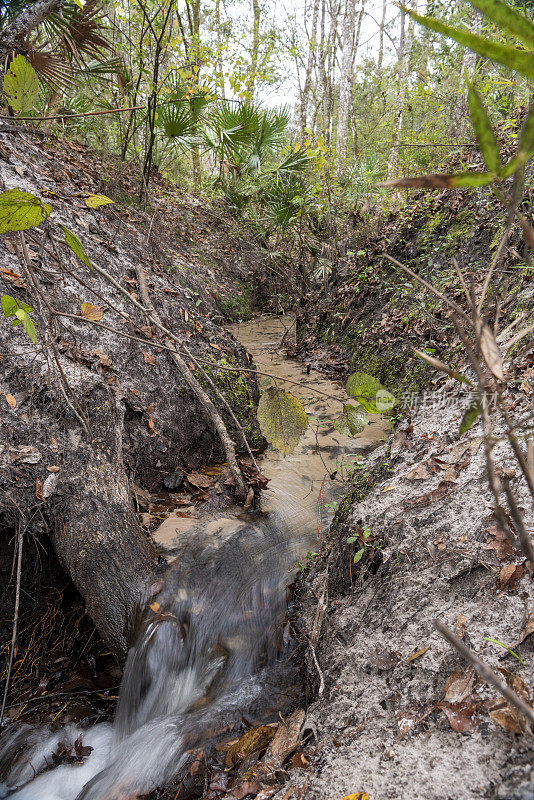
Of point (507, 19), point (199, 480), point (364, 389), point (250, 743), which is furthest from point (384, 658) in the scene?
point (199, 480)

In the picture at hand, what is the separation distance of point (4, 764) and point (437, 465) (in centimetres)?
266

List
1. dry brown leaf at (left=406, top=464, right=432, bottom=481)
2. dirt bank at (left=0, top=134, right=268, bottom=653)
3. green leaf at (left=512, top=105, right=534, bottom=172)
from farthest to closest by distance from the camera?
dirt bank at (left=0, top=134, right=268, bottom=653), dry brown leaf at (left=406, top=464, right=432, bottom=481), green leaf at (left=512, top=105, right=534, bottom=172)

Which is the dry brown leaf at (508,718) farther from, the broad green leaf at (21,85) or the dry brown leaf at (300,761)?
the broad green leaf at (21,85)

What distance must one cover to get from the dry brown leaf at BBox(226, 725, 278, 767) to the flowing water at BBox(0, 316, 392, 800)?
17 centimetres

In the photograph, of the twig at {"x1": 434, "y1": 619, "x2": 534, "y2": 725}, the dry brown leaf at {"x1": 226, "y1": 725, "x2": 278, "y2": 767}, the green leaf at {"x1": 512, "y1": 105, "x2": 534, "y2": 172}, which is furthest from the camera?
the dry brown leaf at {"x1": 226, "y1": 725, "x2": 278, "y2": 767}

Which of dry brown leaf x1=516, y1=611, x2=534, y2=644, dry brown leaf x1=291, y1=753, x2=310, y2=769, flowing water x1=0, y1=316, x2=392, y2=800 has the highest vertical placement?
dry brown leaf x1=516, y1=611, x2=534, y2=644

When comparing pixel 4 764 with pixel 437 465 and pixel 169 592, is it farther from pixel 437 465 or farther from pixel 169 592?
pixel 437 465

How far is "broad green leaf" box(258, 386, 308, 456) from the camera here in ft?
4.32

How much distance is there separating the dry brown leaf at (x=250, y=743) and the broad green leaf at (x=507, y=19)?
2.07 m

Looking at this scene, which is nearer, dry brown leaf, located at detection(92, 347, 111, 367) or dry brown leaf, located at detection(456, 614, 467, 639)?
dry brown leaf, located at detection(456, 614, 467, 639)

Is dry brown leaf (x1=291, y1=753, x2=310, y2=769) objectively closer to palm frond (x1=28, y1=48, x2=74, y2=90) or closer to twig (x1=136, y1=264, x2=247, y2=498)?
twig (x1=136, y1=264, x2=247, y2=498)

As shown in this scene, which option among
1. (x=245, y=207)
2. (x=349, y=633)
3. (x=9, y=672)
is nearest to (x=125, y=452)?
(x=9, y=672)

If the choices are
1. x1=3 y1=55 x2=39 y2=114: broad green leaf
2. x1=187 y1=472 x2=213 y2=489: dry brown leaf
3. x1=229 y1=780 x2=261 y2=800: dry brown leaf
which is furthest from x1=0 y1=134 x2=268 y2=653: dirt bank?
x1=229 y1=780 x2=261 y2=800: dry brown leaf

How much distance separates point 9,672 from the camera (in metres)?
2.32
